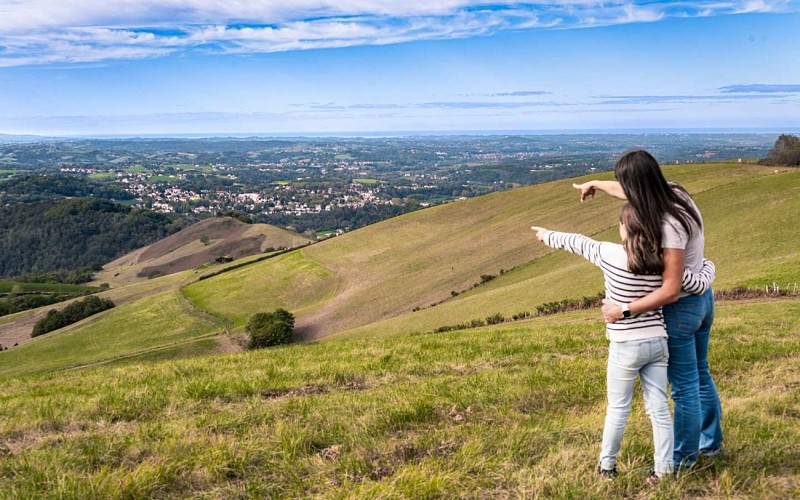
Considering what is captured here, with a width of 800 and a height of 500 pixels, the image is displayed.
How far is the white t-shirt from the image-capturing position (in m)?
4.06

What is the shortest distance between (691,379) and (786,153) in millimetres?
79947

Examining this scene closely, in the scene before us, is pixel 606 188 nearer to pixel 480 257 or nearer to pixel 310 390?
pixel 310 390

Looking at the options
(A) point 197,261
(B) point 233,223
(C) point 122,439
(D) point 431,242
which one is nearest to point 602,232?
(D) point 431,242

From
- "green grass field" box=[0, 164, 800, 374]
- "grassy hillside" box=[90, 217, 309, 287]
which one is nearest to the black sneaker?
"green grass field" box=[0, 164, 800, 374]

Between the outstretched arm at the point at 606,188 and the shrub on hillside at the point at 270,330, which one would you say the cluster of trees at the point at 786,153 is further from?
the outstretched arm at the point at 606,188

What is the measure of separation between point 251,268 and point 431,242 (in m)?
31.1

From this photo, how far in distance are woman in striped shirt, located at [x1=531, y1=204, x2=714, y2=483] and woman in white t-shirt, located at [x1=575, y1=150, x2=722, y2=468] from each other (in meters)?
0.08

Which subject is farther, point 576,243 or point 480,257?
point 480,257

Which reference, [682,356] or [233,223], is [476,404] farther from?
[233,223]

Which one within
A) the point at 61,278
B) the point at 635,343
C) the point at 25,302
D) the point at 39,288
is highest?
the point at 635,343

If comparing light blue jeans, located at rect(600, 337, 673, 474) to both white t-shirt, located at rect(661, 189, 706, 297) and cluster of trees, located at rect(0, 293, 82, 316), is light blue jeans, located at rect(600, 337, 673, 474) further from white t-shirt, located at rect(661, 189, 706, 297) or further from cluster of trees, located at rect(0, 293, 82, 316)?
cluster of trees, located at rect(0, 293, 82, 316)

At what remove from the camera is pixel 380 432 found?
5.69 metres

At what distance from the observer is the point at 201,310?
69.1 meters

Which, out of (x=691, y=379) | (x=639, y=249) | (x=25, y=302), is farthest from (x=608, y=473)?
(x=25, y=302)
